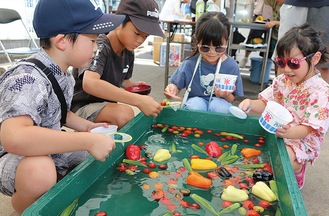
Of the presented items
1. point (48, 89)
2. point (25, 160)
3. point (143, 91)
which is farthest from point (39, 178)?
point (143, 91)

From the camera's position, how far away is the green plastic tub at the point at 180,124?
30.6 inches

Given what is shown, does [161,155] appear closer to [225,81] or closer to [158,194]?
[158,194]

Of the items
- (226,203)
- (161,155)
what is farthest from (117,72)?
(226,203)

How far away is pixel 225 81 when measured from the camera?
1518 mm

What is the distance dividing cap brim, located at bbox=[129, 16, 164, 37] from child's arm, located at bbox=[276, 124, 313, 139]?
64cm

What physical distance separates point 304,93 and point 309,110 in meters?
0.10

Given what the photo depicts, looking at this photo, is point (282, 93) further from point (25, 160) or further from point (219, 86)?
point (25, 160)

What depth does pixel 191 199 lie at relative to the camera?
37.6 inches

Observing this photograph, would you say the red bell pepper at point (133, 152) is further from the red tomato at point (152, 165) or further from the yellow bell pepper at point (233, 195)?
the yellow bell pepper at point (233, 195)

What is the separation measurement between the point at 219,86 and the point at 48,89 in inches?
34.5

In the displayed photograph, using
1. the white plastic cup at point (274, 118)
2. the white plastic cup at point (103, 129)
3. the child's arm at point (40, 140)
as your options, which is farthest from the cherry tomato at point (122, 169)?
the white plastic cup at point (274, 118)

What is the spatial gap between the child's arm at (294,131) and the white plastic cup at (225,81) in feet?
1.23

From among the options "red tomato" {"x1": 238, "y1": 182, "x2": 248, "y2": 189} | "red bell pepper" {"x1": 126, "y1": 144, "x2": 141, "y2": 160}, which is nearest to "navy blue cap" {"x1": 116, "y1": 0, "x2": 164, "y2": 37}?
"red bell pepper" {"x1": 126, "y1": 144, "x2": 141, "y2": 160}

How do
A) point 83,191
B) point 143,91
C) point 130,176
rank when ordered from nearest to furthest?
1. point 83,191
2. point 130,176
3. point 143,91
